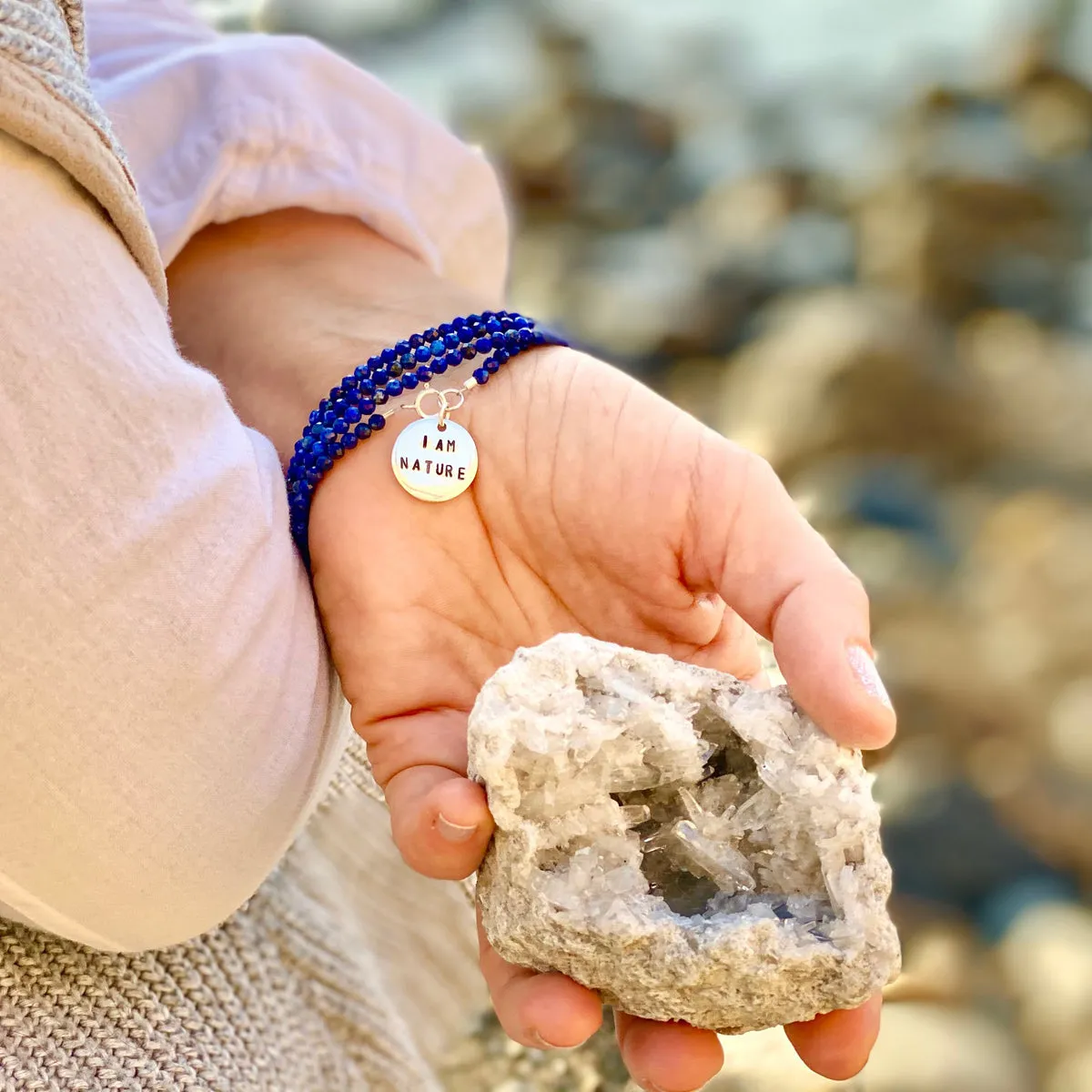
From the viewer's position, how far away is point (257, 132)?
36.6 inches

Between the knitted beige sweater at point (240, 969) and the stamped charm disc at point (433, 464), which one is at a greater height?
the stamped charm disc at point (433, 464)

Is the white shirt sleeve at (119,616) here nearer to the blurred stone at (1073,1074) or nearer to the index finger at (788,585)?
the index finger at (788,585)

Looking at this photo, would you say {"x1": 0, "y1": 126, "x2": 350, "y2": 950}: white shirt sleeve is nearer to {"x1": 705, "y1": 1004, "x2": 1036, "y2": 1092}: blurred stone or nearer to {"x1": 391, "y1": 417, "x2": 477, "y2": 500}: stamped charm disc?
{"x1": 391, "y1": 417, "x2": 477, "y2": 500}: stamped charm disc

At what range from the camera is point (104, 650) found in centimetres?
58

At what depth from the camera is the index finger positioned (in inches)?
23.1

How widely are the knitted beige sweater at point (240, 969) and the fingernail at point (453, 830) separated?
249 mm

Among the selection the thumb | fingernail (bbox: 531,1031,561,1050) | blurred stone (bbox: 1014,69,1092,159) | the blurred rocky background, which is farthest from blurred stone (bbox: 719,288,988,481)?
fingernail (bbox: 531,1031,561,1050)

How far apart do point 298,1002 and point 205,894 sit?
0.66ft

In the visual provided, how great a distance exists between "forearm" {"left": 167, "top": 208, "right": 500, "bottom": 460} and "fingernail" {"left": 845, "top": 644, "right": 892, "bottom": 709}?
1.51 feet

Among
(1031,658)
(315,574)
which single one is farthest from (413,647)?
(1031,658)

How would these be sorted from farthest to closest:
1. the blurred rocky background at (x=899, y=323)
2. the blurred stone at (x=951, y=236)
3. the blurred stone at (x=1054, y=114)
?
the blurred stone at (x=1054, y=114), the blurred stone at (x=951, y=236), the blurred rocky background at (x=899, y=323)

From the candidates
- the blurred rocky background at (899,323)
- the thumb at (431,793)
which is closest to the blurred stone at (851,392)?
the blurred rocky background at (899,323)

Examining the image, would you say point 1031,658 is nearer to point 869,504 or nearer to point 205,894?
point 869,504

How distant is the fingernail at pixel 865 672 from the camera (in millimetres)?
584
